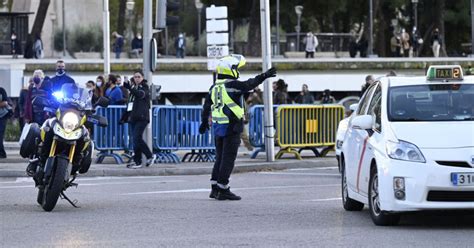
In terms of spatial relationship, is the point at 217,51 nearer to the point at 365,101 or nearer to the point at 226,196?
the point at 226,196

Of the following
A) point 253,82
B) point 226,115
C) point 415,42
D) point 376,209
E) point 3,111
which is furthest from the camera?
point 415,42

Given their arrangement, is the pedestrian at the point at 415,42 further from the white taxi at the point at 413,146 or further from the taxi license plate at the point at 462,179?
the taxi license plate at the point at 462,179

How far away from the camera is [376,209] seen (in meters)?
12.7

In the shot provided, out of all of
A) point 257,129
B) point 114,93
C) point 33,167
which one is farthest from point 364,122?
point 114,93

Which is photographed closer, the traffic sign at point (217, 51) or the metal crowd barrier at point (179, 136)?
the metal crowd barrier at point (179, 136)

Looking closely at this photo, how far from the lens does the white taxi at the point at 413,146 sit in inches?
475

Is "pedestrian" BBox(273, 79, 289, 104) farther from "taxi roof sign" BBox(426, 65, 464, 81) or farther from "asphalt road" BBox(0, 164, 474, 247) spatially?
"taxi roof sign" BBox(426, 65, 464, 81)

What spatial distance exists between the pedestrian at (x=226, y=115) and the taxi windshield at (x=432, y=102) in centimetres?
291

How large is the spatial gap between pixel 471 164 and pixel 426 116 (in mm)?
1058

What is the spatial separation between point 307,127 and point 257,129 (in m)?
1.03

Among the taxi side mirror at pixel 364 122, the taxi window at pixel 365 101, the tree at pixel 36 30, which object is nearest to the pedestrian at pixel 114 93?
the taxi window at pixel 365 101

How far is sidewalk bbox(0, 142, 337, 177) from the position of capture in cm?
2198

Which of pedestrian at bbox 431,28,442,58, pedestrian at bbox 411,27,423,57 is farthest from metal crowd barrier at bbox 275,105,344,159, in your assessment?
pedestrian at bbox 411,27,423,57

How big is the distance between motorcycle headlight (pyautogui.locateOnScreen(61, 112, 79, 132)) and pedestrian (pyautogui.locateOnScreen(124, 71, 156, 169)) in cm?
790
